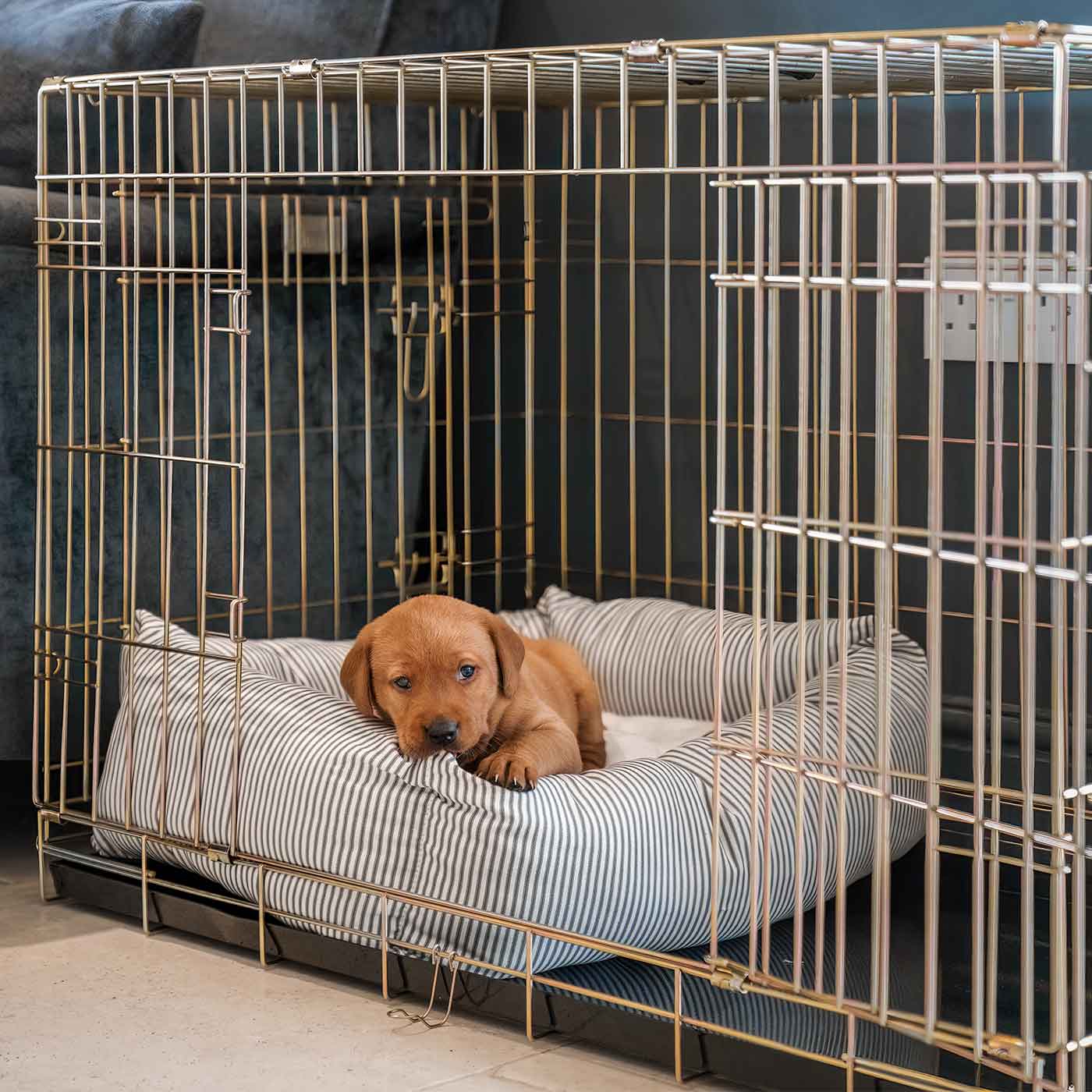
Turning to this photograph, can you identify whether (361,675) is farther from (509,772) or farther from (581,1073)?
(581,1073)

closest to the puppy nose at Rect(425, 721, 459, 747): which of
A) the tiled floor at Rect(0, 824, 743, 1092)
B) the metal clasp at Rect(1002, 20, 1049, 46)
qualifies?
the tiled floor at Rect(0, 824, 743, 1092)

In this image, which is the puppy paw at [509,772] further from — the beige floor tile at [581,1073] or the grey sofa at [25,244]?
the grey sofa at [25,244]

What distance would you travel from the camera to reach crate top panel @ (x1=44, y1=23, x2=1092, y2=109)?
1991 millimetres

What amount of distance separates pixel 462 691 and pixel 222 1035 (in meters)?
0.62

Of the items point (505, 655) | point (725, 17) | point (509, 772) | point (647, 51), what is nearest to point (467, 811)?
point (509, 772)

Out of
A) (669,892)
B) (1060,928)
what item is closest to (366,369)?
(669,892)

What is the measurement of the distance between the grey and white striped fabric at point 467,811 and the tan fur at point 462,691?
0.05 metres

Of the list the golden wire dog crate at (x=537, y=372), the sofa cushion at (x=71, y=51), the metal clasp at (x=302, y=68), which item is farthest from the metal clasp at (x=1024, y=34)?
the sofa cushion at (x=71, y=51)

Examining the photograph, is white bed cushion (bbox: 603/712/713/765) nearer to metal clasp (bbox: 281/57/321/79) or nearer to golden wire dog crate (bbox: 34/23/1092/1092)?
golden wire dog crate (bbox: 34/23/1092/1092)

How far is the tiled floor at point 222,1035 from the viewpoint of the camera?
2326 mm

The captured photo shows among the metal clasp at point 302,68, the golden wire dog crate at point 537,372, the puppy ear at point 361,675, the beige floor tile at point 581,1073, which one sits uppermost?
the metal clasp at point 302,68

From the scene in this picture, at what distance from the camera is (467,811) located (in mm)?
2545

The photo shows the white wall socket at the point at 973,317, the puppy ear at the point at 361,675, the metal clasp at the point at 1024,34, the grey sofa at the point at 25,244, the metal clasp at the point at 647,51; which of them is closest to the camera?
the metal clasp at the point at 1024,34

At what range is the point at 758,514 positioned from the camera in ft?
7.00
